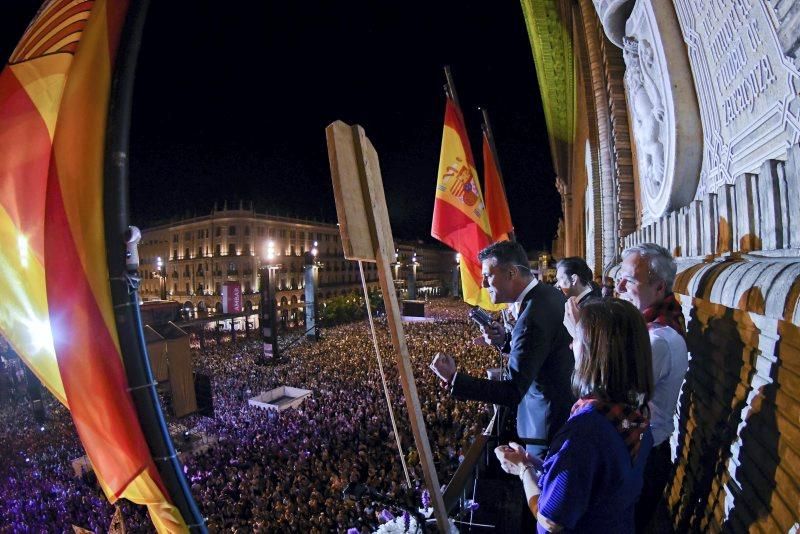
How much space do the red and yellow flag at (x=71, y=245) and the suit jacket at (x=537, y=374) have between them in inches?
72.3

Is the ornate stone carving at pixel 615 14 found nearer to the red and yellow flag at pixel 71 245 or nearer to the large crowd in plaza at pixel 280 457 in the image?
the red and yellow flag at pixel 71 245

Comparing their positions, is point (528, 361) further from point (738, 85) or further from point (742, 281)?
point (738, 85)

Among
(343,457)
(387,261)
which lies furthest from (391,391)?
(387,261)

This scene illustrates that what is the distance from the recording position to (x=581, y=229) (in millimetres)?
14844

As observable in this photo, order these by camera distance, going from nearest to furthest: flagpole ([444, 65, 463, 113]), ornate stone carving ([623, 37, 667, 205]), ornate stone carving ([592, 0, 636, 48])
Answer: ornate stone carving ([623, 37, 667, 205]) < ornate stone carving ([592, 0, 636, 48]) < flagpole ([444, 65, 463, 113])

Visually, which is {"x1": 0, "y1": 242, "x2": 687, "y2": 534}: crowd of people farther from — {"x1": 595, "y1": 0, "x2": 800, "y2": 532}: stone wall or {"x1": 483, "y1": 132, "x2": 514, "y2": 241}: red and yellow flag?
{"x1": 483, "y1": 132, "x2": 514, "y2": 241}: red and yellow flag

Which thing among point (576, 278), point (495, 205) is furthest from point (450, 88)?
point (576, 278)

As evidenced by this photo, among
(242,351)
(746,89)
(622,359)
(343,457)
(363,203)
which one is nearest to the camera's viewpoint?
(622,359)

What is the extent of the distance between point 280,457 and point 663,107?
8464mm

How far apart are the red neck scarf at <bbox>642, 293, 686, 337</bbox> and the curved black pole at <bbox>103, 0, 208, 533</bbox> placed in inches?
112

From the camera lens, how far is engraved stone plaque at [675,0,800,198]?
2.49 metres

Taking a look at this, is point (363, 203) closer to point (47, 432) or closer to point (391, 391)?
point (391, 391)

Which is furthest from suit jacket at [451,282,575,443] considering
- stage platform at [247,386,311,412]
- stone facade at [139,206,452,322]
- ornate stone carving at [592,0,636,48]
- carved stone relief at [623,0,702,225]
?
stone facade at [139,206,452,322]

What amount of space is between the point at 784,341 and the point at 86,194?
11.5 ft
